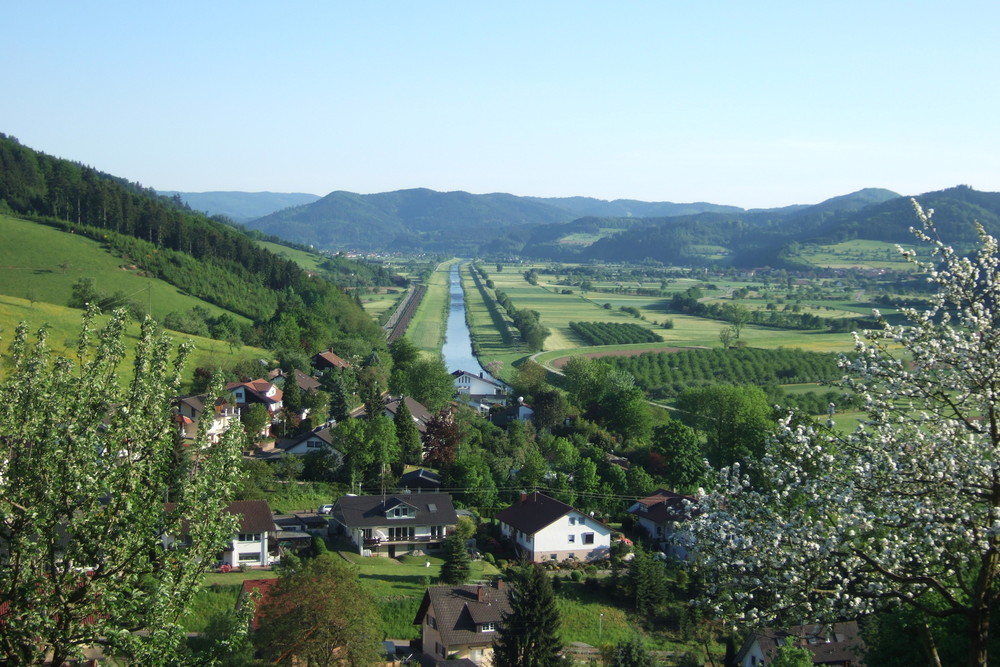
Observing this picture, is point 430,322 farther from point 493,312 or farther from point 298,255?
point 298,255

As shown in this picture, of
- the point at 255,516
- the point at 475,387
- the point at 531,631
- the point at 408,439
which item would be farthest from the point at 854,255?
the point at 531,631

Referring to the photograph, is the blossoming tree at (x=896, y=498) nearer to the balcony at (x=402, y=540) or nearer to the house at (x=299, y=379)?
the balcony at (x=402, y=540)

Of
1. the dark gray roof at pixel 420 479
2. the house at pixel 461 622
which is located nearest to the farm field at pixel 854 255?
the dark gray roof at pixel 420 479

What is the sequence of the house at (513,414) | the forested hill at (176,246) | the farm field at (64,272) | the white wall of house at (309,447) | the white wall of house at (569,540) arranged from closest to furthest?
1. the white wall of house at (569,540)
2. the white wall of house at (309,447)
3. the house at (513,414)
4. the farm field at (64,272)
5. the forested hill at (176,246)

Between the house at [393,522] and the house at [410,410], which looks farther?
the house at [410,410]

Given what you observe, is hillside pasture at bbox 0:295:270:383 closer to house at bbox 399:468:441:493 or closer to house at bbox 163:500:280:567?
house at bbox 399:468:441:493

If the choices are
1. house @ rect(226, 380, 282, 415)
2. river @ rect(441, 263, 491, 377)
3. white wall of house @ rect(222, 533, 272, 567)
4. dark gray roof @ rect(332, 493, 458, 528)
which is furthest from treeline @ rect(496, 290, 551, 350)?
white wall of house @ rect(222, 533, 272, 567)
